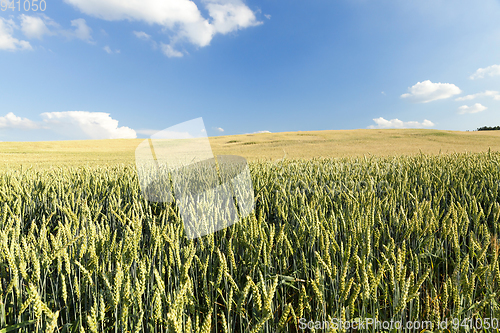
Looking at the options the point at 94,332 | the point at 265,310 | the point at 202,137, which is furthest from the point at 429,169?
the point at 94,332

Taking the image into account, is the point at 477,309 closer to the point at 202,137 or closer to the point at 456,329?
the point at 456,329

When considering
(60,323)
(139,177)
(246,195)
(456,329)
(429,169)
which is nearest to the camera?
(456,329)

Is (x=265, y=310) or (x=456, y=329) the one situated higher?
(x=265, y=310)

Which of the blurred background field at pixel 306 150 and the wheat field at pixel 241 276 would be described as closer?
the wheat field at pixel 241 276

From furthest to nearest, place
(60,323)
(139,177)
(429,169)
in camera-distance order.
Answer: (429,169) < (139,177) < (60,323)

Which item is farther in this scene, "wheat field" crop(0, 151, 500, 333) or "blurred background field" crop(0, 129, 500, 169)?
"blurred background field" crop(0, 129, 500, 169)

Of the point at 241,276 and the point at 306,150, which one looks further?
the point at 306,150

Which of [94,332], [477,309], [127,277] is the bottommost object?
[477,309]

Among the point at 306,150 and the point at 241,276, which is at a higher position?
the point at 306,150

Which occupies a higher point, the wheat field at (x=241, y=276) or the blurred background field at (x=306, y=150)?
the blurred background field at (x=306, y=150)

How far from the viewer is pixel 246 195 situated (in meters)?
1.98

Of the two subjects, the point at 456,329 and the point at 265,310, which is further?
the point at 456,329

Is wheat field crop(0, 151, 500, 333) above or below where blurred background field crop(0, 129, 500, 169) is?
below

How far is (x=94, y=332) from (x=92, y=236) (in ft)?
1.32
